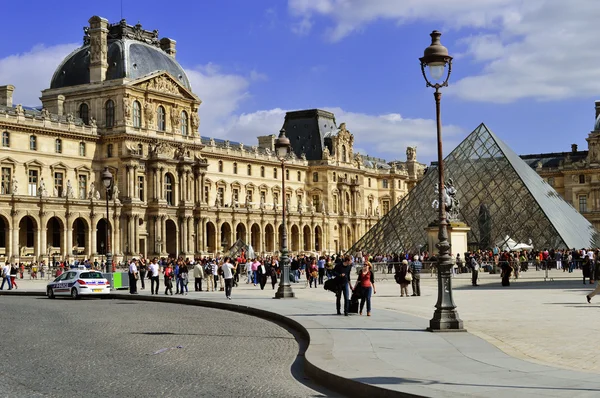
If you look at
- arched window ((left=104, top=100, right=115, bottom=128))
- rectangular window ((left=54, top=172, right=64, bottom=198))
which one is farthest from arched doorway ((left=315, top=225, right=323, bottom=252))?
rectangular window ((left=54, top=172, right=64, bottom=198))

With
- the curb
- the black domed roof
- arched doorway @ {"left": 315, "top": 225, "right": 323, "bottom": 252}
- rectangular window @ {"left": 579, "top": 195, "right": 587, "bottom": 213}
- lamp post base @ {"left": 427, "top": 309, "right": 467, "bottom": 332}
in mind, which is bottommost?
the curb

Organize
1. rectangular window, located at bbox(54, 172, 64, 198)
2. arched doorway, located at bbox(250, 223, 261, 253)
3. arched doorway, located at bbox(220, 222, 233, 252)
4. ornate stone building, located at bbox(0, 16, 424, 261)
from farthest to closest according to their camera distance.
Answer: arched doorway, located at bbox(250, 223, 261, 253) < arched doorway, located at bbox(220, 222, 233, 252) < rectangular window, located at bbox(54, 172, 64, 198) < ornate stone building, located at bbox(0, 16, 424, 261)

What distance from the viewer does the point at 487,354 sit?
1232 cm

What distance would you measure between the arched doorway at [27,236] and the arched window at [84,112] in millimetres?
10863

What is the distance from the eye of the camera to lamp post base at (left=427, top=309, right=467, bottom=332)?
15602 mm

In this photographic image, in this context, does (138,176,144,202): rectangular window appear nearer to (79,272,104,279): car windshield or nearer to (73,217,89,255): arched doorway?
(73,217,89,255): arched doorway

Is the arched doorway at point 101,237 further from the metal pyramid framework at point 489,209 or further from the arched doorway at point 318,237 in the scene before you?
the arched doorway at point 318,237

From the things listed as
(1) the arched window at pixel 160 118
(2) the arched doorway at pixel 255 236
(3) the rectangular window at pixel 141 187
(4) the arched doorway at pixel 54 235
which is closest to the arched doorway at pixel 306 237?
(2) the arched doorway at pixel 255 236

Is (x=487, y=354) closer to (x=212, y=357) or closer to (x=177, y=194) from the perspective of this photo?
(x=212, y=357)

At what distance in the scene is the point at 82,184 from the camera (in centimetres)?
6950

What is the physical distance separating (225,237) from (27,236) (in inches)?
918

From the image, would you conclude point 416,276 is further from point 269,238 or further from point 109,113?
point 269,238

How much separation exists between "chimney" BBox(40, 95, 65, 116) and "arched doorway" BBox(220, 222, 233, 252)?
781 inches

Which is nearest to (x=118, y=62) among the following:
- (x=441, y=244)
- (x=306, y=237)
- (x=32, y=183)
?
(x=32, y=183)
